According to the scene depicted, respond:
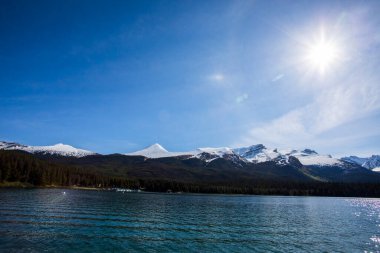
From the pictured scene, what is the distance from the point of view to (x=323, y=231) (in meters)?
67.8

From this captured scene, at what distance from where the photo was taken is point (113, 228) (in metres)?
57.7

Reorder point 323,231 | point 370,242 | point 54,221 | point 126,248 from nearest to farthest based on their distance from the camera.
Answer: point 126,248
point 370,242
point 54,221
point 323,231

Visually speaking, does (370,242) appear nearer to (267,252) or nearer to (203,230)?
(267,252)

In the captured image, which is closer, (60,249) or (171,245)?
(60,249)

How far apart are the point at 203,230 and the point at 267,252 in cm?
1876

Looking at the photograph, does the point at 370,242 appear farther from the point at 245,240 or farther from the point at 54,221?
the point at 54,221

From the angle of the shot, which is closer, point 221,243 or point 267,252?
point 267,252

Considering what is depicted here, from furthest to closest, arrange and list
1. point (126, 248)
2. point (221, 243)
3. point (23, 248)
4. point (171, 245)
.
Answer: point (221, 243), point (171, 245), point (126, 248), point (23, 248)

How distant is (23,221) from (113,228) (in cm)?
1645

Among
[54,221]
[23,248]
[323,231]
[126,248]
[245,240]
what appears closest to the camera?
[23,248]

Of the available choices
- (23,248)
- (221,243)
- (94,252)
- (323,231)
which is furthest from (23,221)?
(323,231)

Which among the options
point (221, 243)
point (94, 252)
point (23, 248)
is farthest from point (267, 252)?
point (23, 248)

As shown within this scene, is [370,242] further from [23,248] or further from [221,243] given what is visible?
[23,248]

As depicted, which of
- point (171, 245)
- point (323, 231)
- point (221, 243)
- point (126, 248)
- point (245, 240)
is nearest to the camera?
point (126, 248)
